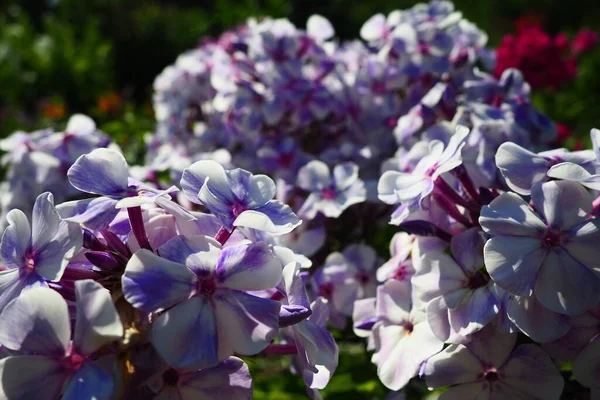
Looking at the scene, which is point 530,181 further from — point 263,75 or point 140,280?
point 263,75

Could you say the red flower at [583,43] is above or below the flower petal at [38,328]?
below

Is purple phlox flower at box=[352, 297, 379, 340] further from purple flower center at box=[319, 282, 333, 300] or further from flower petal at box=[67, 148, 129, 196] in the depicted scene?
flower petal at box=[67, 148, 129, 196]

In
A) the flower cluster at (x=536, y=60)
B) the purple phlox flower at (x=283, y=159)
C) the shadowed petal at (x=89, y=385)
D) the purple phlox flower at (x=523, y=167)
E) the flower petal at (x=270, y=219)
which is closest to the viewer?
the shadowed petal at (x=89, y=385)

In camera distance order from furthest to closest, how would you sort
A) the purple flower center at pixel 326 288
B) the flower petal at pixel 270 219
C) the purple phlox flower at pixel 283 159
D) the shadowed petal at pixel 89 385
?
the purple phlox flower at pixel 283 159, the purple flower center at pixel 326 288, the flower petal at pixel 270 219, the shadowed petal at pixel 89 385

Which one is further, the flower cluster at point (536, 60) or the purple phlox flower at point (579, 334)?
the flower cluster at point (536, 60)

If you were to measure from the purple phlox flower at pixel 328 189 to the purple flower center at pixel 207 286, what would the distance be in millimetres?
566

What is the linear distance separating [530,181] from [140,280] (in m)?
0.47

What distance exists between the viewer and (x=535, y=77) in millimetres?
2217

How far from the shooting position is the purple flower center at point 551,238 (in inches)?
27.8

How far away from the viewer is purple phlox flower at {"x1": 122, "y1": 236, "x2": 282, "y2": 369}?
1.93 ft

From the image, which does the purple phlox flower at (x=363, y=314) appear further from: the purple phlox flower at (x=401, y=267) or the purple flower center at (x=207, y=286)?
the purple flower center at (x=207, y=286)

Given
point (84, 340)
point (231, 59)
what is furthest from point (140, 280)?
point (231, 59)

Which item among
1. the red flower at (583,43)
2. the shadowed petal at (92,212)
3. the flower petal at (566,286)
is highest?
the shadowed petal at (92,212)

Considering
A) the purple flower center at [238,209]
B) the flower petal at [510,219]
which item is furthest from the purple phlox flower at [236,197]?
the flower petal at [510,219]
